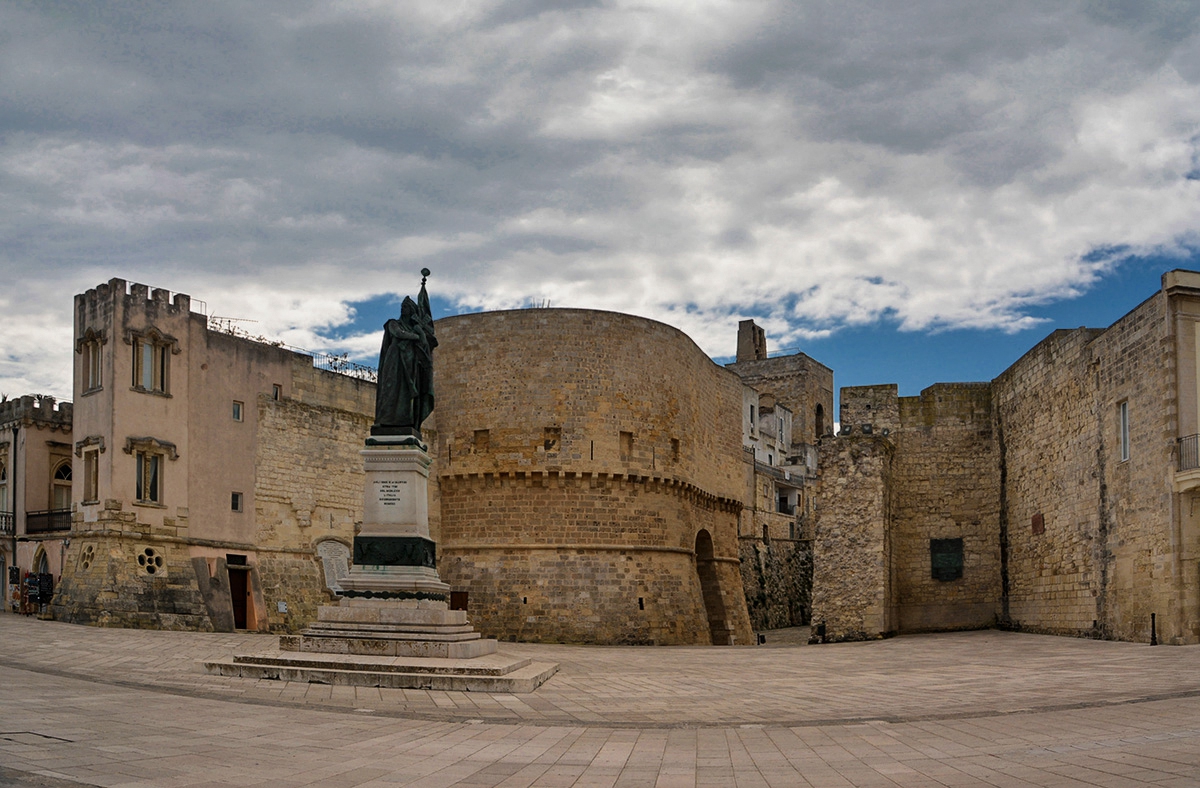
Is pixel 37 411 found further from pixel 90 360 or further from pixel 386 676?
pixel 386 676

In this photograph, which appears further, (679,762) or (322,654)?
(322,654)

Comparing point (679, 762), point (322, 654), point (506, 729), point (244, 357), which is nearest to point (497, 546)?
point (244, 357)

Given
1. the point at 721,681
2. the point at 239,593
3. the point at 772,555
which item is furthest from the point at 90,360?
the point at 772,555

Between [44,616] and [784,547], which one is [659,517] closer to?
[44,616]

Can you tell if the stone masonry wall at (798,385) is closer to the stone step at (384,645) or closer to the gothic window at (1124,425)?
the gothic window at (1124,425)

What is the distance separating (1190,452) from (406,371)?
42.2 feet

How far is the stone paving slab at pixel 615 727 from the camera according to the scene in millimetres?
7105

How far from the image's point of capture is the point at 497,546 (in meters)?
27.9

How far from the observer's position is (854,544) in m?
25.1

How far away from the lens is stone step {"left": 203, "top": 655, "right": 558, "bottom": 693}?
12.2m

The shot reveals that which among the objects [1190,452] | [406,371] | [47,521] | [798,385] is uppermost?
[798,385]

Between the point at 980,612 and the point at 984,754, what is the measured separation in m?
19.5

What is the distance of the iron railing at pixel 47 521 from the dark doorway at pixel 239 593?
435cm

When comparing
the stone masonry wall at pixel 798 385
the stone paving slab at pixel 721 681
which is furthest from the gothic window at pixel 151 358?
the stone masonry wall at pixel 798 385
